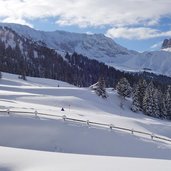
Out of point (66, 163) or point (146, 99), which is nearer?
point (66, 163)

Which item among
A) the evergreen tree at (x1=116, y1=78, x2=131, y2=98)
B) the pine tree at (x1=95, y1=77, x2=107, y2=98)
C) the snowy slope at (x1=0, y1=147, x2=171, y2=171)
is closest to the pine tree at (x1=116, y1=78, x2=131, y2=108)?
the evergreen tree at (x1=116, y1=78, x2=131, y2=98)

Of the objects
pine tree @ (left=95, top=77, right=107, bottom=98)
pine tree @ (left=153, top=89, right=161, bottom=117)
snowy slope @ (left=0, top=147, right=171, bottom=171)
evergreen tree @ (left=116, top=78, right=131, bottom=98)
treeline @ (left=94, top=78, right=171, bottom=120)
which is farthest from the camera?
pine tree @ (left=95, top=77, right=107, bottom=98)

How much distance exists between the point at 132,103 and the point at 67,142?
6549 cm

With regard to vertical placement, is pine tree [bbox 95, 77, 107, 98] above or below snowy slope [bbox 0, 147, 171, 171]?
below

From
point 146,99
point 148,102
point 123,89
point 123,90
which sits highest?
point 123,89

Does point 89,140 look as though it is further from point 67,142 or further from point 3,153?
point 3,153

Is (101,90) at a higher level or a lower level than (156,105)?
higher

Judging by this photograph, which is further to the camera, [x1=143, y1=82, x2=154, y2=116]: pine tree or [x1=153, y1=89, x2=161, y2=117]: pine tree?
[x1=153, y1=89, x2=161, y2=117]: pine tree

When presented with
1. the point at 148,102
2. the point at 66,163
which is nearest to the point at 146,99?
the point at 148,102

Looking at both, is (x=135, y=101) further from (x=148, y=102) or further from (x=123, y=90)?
(x=123, y=90)

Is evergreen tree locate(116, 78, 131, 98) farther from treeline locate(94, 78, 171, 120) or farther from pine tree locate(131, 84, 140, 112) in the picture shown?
pine tree locate(131, 84, 140, 112)

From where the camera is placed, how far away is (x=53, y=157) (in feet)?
59.6

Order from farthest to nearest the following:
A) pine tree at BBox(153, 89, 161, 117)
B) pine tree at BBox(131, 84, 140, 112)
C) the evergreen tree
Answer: the evergreen tree → pine tree at BBox(131, 84, 140, 112) → pine tree at BBox(153, 89, 161, 117)

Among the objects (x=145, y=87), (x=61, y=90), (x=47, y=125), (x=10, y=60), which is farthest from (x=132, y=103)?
(x=10, y=60)
